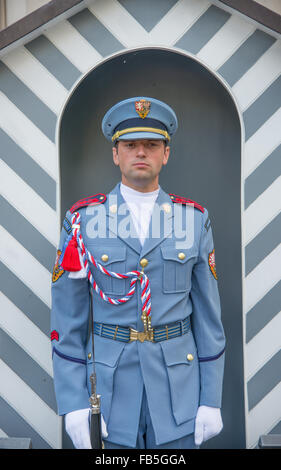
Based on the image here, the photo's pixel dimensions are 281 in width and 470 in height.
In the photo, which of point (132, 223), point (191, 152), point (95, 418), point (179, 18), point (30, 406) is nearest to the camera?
point (95, 418)

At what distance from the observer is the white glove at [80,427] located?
1.79 meters

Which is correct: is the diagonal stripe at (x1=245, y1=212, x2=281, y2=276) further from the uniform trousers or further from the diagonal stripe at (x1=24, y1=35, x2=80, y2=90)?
the diagonal stripe at (x1=24, y1=35, x2=80, y2=90)

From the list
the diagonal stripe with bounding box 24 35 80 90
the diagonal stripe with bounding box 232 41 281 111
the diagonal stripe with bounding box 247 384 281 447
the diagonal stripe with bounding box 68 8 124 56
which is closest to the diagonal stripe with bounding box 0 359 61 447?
the diagonal stripe with bounding box 247 384 281 447

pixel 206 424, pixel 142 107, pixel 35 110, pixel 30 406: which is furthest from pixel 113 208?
pixel 30 406

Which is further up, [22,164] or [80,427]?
[22,164]

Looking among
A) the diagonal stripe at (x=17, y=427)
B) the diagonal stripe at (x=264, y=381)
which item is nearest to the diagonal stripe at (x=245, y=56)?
the diagonal stripe at (x=264, y=381)

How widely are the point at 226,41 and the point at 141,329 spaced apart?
3.90 ft

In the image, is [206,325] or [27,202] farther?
[27,202]

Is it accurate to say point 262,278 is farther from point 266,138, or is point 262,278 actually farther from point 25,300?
point 25,300

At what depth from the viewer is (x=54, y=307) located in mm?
1908

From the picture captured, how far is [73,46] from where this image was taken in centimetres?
218

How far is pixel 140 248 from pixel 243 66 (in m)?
0.89

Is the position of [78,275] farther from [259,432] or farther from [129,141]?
[259,432]

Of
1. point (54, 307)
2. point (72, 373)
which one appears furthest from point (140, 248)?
point (72, 373)
